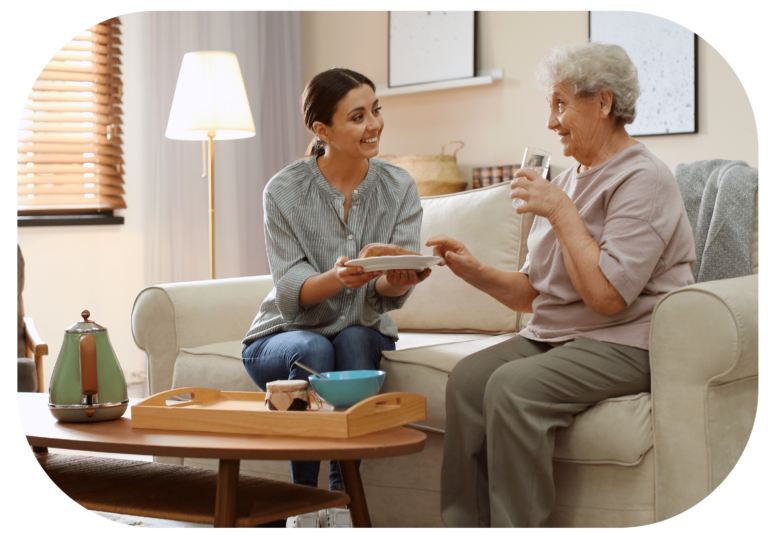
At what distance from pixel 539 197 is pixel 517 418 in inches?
17.3

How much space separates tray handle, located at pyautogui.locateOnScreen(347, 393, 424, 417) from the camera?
1.23 metres

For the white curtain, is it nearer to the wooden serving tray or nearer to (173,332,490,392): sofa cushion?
(173,332,490,392): sofa cushion

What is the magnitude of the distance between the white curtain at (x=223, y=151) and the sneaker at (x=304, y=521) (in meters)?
2.33

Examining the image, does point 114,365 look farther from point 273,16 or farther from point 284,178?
point 273,16

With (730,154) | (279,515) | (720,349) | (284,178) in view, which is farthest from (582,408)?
(730,154)

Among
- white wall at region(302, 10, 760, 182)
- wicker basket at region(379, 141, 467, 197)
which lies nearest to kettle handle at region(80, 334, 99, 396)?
wicker basket at region(379, 141, 467, 197)

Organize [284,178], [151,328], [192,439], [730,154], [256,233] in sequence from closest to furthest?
[192,439], [284,178], [151,328], [730,154], [256,233]

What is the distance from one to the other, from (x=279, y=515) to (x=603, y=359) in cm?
69

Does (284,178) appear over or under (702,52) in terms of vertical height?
under

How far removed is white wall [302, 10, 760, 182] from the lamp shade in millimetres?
1179

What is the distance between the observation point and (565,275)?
1575mm

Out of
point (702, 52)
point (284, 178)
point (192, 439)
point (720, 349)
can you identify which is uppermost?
point (702, 52)

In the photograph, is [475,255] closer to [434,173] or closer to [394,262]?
[394,262]

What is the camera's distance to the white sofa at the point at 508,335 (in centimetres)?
138
